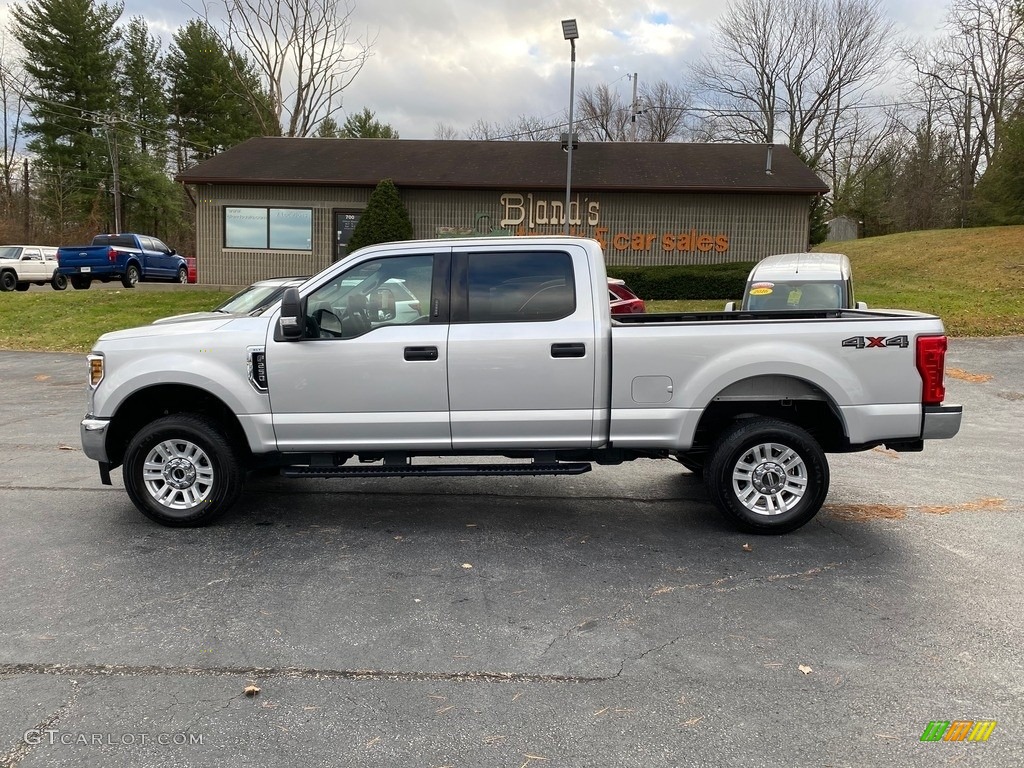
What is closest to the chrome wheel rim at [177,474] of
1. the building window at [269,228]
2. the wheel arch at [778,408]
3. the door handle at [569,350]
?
the door handle at [569,350]

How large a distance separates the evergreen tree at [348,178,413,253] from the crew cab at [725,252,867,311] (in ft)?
40.9

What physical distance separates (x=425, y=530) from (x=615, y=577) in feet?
4.97

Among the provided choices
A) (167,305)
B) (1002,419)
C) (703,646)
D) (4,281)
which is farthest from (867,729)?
(4,281)

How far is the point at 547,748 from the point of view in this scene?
117 inches

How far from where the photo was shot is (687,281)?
2184 cm

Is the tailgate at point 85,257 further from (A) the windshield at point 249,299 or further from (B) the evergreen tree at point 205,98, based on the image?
(B) the evergreen tree at point 205,98

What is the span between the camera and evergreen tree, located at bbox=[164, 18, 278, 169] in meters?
49.1

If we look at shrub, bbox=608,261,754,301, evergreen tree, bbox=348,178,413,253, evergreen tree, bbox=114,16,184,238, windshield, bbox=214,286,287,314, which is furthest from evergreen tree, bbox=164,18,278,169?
windshield, bbox=214,286,287,314

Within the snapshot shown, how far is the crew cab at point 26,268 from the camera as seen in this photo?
85.5 feet

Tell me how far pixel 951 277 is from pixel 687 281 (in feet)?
29.1

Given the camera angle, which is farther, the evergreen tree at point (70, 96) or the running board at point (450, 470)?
the evergreen tree at point (70, 96)

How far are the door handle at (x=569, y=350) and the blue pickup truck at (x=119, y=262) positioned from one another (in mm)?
24249

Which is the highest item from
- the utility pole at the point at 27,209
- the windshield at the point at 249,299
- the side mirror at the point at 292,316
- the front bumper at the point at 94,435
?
the utility pole at the point at 27,209

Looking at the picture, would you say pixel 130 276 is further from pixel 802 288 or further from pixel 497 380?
pixel 497 380
